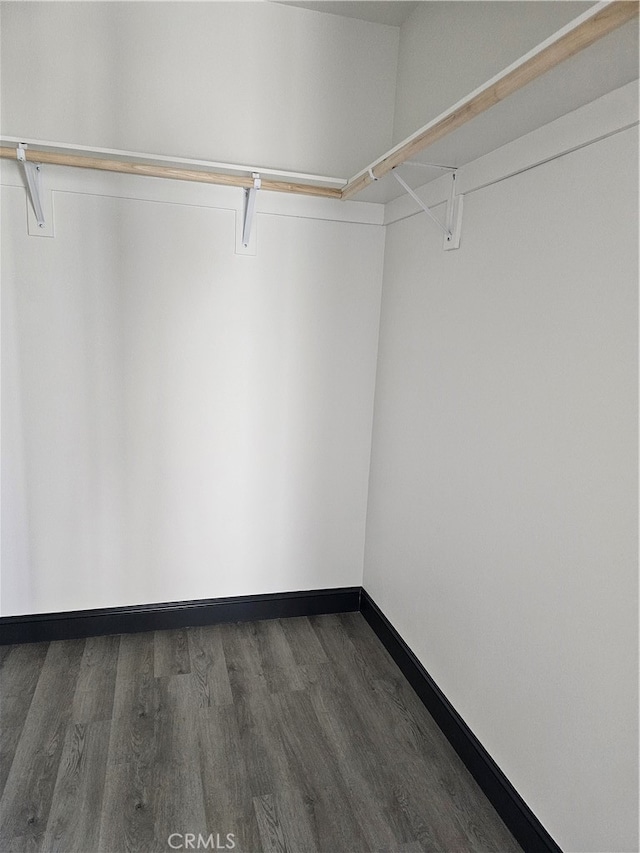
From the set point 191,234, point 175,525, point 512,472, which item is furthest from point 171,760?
point 191,234

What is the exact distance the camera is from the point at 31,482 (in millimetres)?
2305

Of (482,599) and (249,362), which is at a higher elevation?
(249,362)

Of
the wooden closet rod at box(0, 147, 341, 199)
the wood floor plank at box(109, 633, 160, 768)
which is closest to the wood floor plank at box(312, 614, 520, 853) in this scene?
the wood floor plank at box(109, 633, 160, 768)

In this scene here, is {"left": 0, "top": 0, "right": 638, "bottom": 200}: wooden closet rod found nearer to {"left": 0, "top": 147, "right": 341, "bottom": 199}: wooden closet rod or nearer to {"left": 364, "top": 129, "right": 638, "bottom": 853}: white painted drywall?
{"left": 0, "top": 147, "right": 341, "bottom": 199}: wooden closet rod

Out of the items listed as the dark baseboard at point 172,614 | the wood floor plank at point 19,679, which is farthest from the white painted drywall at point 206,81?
the wood floor plank at point 19,679

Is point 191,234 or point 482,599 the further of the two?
point 191,234

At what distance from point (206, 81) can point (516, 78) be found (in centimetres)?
148

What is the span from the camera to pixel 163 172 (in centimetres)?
204

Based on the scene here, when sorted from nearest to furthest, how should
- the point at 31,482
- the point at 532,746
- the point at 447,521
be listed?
1. the point at 532,746
2. the point at 447,521
3. the point at 31,482

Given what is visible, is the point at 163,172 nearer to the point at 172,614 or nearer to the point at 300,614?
the point at 172,614

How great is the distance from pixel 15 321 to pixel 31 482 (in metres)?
0.62

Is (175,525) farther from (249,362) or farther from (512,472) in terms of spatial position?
(512,472)

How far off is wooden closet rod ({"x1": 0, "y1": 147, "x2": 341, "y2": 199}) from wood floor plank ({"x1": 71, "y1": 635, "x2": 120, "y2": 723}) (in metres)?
1.80

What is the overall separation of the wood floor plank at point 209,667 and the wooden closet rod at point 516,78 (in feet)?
6.08
